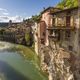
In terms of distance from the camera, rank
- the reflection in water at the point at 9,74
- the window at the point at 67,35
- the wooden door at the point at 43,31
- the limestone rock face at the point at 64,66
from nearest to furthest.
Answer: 1. the limestone rock face at the point at 64,66
2. the window at the point at 67,35
3. the reflection in water at the point at 9,74
4. the wooden door at the point at 43,31

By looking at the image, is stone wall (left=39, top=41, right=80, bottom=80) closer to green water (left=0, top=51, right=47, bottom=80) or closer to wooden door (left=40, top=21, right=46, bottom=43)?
green water (left=0, top=51, right=47, bottom=80)

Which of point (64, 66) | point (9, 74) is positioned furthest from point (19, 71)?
point (64, 66)

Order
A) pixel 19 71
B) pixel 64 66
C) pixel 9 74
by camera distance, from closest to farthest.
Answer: pixel 64 66, pixel 9 74, pixel 19 71

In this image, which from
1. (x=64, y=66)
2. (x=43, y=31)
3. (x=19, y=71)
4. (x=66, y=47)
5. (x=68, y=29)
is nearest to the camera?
(x=64, y=66)

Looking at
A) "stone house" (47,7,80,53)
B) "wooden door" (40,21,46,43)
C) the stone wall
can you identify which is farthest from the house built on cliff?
"wooden door" (40,21,46,43)

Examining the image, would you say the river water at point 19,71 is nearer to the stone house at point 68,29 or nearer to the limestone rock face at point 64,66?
the limestone rock face at point 64,66

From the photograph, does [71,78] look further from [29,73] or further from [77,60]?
[29,73]

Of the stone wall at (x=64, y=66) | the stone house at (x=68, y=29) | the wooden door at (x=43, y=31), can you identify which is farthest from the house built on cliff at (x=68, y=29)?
the wooden door at (x=43, y=31)

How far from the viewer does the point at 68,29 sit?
74.1ft

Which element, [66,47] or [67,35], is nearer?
[67,35]

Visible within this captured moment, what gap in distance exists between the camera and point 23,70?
36.7 m

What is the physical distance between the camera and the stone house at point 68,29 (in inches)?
843

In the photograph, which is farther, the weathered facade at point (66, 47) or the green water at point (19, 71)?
the green water at point (19, 71)

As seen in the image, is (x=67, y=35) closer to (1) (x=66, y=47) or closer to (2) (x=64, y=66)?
(1) (x=66, y=47)
